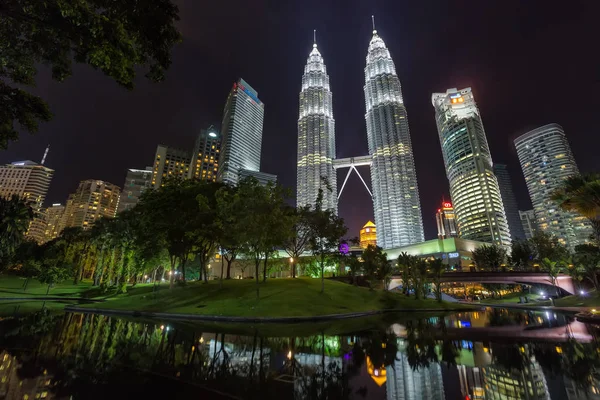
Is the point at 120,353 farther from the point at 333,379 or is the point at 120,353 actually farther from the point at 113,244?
the point at 113,244

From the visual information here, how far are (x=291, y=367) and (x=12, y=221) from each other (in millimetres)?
56964

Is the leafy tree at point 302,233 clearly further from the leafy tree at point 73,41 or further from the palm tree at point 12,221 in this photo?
the palm tree at point 12,221

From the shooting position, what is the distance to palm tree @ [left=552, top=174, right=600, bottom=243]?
2725cm

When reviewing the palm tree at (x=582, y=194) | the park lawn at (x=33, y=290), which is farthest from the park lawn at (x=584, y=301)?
the park lawn at (x=33, y=290)

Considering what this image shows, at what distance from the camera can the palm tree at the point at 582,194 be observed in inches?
1073

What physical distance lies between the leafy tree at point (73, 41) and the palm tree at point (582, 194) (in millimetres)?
39151

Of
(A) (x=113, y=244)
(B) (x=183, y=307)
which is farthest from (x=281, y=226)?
(A) (x=113, y=244)

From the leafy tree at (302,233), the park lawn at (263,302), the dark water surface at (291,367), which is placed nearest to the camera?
the dark water surface at (291,367)

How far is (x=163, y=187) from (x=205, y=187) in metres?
6.84

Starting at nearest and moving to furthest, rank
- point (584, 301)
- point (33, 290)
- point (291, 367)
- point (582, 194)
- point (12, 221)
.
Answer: point (291, 367), point (582, 194), point (12, 221), point (584, 301), point (33, 290)

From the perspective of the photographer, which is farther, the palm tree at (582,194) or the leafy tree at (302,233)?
the leafy tree at (302,233)

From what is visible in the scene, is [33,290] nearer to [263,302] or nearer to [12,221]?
[12,221]

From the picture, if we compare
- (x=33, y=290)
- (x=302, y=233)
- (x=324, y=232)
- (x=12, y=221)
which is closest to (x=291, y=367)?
(x=324, y=232)

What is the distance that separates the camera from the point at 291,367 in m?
10.6
